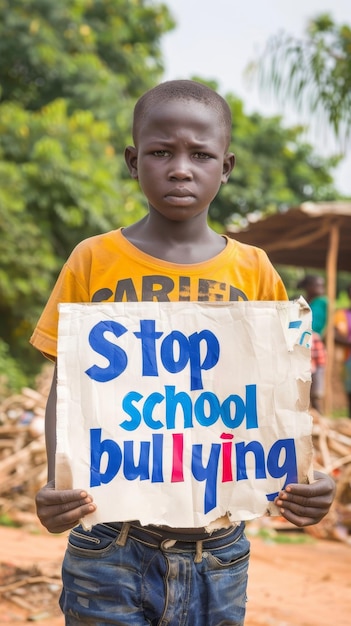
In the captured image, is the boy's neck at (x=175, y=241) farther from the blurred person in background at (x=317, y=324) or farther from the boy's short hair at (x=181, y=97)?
the blurred person in background at (x=317, y=324)

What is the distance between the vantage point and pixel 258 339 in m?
1.63

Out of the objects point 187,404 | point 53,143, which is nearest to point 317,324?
point 53,143

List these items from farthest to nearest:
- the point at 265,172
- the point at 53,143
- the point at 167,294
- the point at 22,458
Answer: the point at 265,172 → the point at 53,143 → the point at 22,458 → the point at 167,294

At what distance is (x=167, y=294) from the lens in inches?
67.6

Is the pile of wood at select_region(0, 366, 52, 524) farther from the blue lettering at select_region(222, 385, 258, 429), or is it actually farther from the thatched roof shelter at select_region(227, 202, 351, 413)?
the blue lettering at select_region(222, 385, 258, 429)

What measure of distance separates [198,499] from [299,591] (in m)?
2.84

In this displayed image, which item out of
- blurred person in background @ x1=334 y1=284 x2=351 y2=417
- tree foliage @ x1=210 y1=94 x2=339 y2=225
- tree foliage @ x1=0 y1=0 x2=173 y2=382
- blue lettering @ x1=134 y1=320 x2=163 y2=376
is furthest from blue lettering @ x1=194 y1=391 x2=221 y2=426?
tree foliage @ x1=210 y1=94 x2=339 y2=225

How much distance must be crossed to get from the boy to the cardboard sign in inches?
2.7

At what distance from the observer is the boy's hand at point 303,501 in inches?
62.0

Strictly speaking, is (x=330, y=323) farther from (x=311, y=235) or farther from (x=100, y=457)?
(x=100, y=457)

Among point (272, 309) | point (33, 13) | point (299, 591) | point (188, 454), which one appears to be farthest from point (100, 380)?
point (33, 13)

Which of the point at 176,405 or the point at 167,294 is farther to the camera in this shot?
the point at 167,294

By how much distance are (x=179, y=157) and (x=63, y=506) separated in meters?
0.73

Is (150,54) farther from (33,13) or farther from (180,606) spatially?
(180,606)
